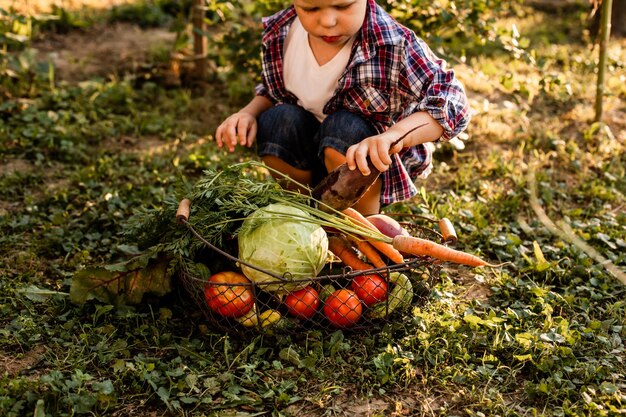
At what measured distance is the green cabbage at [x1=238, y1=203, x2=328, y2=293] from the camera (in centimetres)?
256

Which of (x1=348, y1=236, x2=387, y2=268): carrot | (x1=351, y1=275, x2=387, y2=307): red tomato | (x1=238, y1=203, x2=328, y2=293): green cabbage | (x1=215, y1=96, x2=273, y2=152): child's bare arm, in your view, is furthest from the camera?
(x1=215, y1=96, x2=273, y2=152): child's bare arm

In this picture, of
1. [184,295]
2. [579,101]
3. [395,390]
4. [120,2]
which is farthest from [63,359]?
[120,2]

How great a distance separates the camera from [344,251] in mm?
2879

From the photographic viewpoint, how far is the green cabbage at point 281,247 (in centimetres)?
256

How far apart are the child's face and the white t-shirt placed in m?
0.22

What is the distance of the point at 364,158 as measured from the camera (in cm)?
262

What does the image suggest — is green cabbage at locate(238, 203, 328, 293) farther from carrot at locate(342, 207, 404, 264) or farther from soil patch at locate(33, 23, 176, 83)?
soil patch at locate(33, 23, 176, 83)

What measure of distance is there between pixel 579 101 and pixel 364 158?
318 centimetres

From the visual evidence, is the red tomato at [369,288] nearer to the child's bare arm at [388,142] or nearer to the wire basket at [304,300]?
the wire basket at [304,300]

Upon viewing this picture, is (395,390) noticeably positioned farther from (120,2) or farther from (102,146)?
(120,2)

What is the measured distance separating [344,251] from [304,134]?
0.67 m

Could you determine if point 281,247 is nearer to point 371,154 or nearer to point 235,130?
point 371,154

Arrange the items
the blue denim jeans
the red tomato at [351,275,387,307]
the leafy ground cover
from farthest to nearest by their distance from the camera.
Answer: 1. the blue denim jeans
2. the red tomato at [351,275,387,307]
3. the leafy ground cover

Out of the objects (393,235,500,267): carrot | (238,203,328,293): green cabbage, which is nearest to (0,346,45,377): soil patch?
(238,203,328,293): green cabbage
